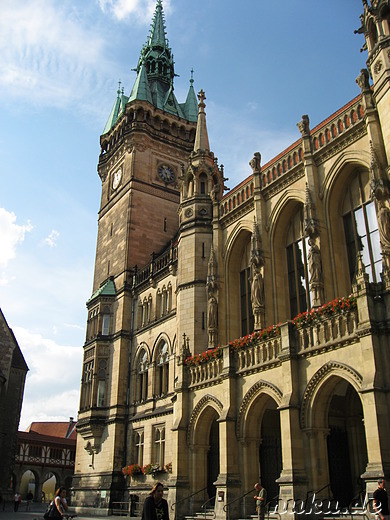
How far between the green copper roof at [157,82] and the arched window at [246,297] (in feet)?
77.3

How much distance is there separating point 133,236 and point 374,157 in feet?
78.8

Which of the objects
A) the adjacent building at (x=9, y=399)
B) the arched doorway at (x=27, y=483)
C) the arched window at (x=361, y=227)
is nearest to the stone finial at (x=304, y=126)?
the arched window at (x=361, y=227)

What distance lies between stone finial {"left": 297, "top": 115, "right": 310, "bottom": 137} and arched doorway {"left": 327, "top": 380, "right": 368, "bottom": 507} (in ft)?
36.7

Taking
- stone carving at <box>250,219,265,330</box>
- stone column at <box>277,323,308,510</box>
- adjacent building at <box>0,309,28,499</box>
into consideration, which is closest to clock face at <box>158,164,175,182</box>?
adjacent building at <box>0,309,28,499</box>

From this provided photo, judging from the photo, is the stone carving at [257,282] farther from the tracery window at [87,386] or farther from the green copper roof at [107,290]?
the tracery window at [87,386]

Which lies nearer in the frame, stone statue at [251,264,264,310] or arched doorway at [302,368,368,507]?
arched doorway at [302,368,368,507]

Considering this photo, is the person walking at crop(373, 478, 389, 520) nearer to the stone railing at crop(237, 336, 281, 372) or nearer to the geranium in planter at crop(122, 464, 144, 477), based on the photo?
the stone railing at crop(237, 336, 281, 372)

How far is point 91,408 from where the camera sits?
122 feet

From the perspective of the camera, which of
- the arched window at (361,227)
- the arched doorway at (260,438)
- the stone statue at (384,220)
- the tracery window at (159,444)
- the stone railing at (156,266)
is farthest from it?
the stone railing at (156,266)

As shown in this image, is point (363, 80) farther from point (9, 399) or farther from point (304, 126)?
point (9, 399)

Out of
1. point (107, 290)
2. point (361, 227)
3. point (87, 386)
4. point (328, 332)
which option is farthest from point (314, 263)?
point (87, 386)

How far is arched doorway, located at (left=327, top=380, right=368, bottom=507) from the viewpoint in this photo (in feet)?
64.1

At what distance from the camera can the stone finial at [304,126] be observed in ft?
78.8

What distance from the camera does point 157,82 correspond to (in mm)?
52188
